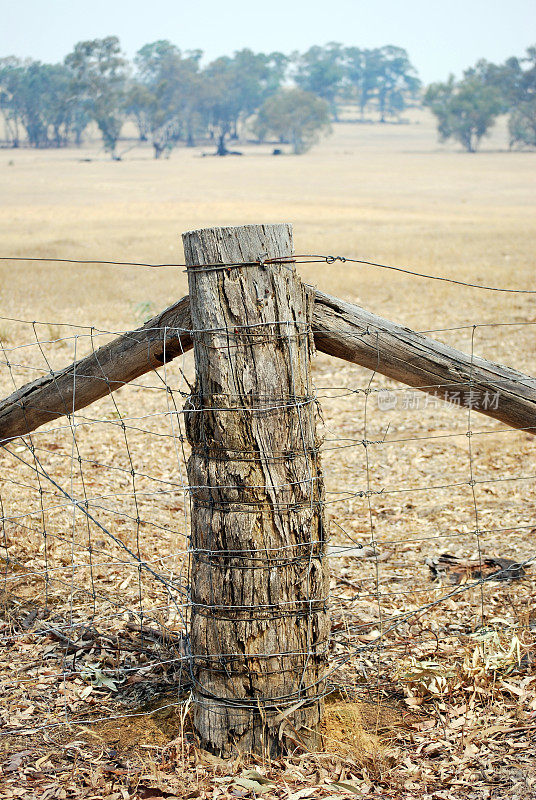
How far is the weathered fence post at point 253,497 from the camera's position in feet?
8.88

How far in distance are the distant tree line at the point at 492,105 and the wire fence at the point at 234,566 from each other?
93251 mm

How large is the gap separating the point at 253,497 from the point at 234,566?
27cm

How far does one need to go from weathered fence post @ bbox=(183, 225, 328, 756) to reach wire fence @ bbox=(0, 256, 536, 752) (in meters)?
0.02

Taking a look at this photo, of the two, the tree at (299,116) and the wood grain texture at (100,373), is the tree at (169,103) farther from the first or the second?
the wood grain texture at (100,373)

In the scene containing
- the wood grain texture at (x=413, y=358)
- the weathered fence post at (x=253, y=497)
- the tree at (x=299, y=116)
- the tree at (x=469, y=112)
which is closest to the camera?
the weathered fence post at (x=253, y=497)

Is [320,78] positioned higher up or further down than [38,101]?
higher up

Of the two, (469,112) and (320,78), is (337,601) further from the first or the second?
(320,78)

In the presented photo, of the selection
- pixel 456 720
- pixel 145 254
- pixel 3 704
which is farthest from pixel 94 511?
pixel 145 254

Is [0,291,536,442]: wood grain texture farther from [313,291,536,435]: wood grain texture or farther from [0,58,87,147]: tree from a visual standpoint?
[0,58,87,147]: tree

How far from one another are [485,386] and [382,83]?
174763 mm

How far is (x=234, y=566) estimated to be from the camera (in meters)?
2.76

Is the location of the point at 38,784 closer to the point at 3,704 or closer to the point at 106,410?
the point at 3,704

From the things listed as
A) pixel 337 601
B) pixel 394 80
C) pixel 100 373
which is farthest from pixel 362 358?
pixel 394 80

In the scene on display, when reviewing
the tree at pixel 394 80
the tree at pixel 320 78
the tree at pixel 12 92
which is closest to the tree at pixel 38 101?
the tree at pixel 12 92
